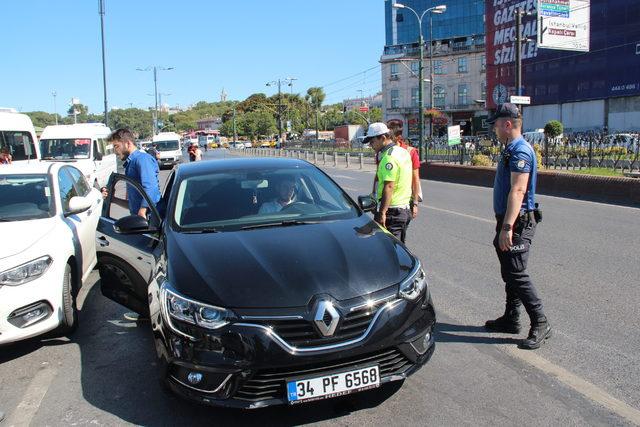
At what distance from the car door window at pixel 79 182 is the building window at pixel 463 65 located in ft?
270

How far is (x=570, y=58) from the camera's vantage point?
5403cm

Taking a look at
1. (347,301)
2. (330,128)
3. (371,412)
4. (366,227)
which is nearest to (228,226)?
(366,227)

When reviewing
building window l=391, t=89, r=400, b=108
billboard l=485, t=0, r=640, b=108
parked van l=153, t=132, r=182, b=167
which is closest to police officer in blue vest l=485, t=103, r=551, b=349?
parked van l=153, t=132, r=182, b=167

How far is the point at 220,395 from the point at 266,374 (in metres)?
0.28

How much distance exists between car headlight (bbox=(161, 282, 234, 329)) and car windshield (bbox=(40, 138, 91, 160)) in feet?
52.8

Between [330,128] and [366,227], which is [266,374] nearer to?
[366,227]

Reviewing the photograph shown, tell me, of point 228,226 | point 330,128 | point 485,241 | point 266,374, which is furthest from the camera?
point 330,128

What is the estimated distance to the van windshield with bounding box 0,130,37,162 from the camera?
45.3ft

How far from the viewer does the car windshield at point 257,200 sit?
421 centimetres

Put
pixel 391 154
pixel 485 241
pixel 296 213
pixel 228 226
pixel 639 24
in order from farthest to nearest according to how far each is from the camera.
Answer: pixel 639 24
pixel 485 241
pixel 391 154
pixel 296 213
pixel 228 226

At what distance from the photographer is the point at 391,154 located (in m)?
5.38

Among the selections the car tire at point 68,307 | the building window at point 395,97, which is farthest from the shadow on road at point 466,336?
the building window at point 395,97

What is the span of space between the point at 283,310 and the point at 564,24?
44.5 metres

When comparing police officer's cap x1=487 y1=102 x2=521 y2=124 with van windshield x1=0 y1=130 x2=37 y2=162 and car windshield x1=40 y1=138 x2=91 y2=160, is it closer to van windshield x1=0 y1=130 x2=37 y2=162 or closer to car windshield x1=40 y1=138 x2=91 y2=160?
van windshield x1=0 y1=130 x2=37 y2=162
